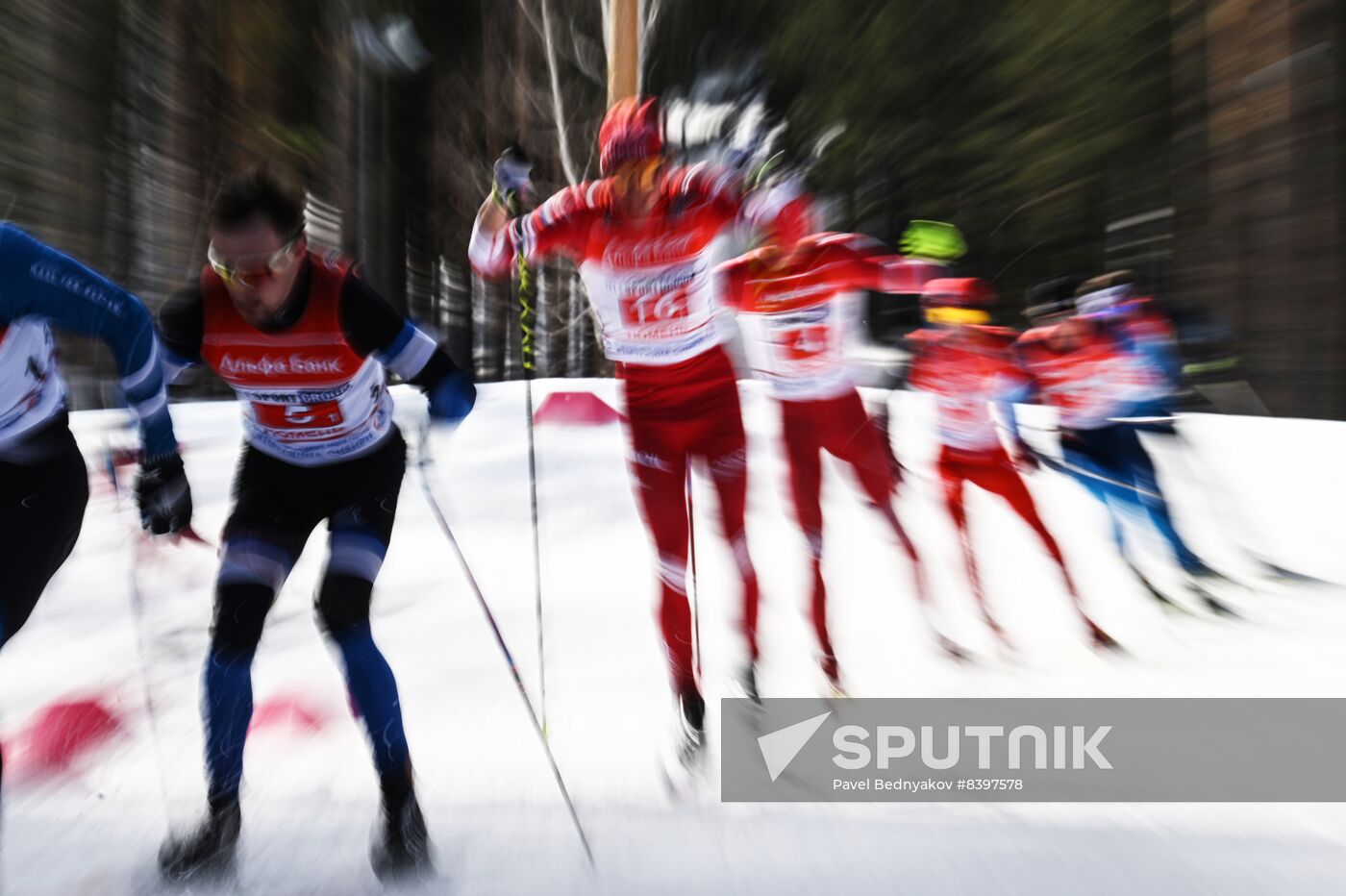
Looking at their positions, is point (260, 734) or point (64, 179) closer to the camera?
point (260, 734)

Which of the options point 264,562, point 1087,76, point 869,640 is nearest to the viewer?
point 264,562

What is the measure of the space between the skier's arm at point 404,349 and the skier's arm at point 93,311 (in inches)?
18.9

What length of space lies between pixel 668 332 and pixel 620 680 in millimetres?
1448

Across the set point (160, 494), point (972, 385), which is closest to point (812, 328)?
point (972, 385)

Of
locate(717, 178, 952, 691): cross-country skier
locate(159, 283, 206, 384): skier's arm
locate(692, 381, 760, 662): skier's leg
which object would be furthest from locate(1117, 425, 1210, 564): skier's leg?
locate(159, 283, 206, 384): skier's arm

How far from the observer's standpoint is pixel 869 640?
3.73 meters

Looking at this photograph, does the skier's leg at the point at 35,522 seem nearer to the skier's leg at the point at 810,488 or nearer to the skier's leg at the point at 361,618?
the skier's leg at the point at 361,618

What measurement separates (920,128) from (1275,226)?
19.7ft

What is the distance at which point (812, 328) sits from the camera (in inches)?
135

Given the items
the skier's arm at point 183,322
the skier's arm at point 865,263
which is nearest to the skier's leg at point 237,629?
the skier's arm at point 183,322

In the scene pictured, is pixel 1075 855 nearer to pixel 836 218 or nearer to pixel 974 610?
pixel 974 610

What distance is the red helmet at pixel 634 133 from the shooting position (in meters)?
2.58

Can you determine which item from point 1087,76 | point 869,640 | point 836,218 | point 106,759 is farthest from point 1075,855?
point 836,218

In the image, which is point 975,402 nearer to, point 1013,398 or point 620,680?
point 1013,398
